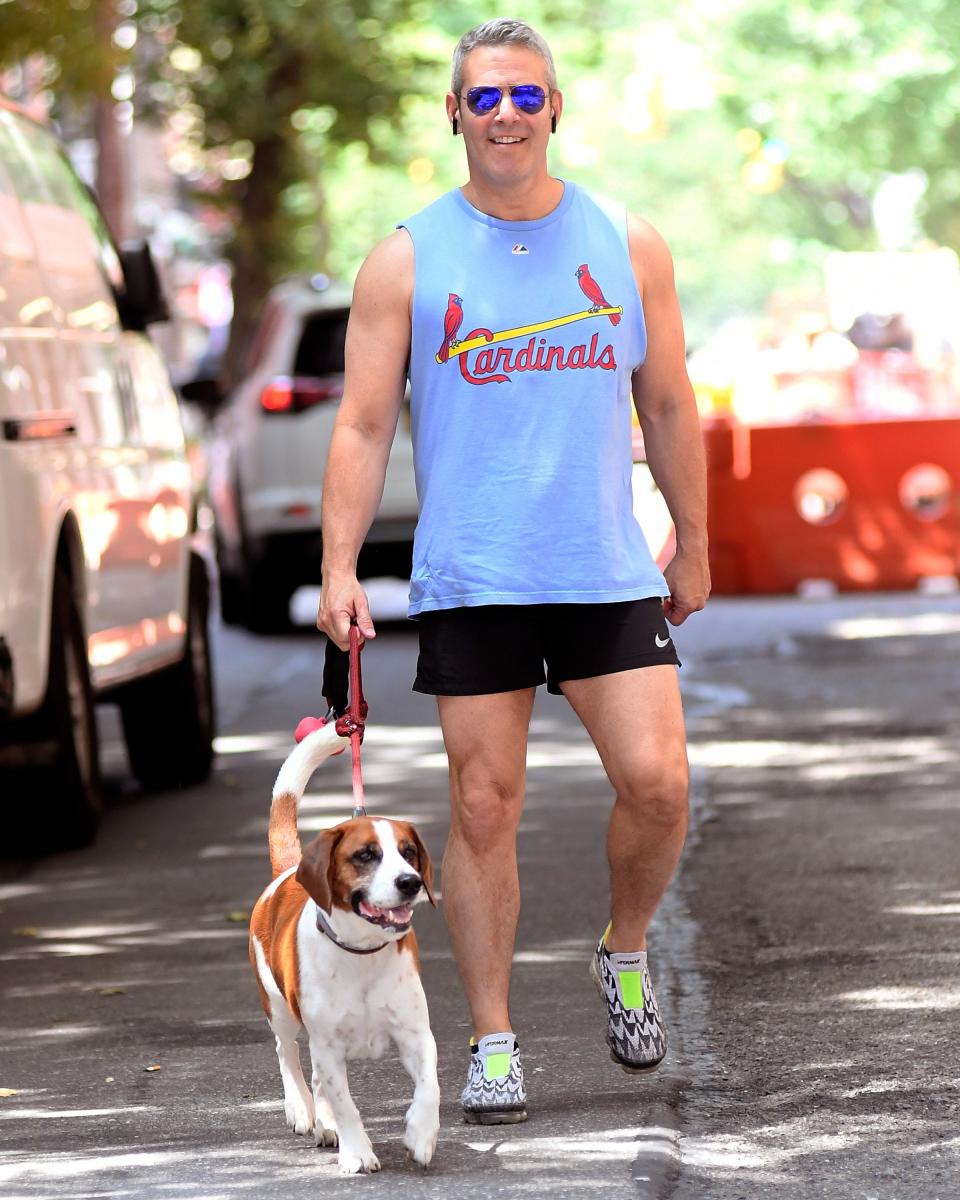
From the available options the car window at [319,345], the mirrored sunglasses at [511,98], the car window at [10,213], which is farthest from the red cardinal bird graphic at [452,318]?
the car window at [319,345]

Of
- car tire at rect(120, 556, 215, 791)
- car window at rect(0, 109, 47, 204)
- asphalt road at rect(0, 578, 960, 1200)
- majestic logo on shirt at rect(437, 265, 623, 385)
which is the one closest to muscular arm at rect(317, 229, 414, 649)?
majestic logo on shirt at rect(437, 265, 623, 385)

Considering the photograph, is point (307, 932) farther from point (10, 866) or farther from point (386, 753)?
point (386, 753)

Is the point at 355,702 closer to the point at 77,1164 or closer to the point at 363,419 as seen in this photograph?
the point at 363,419

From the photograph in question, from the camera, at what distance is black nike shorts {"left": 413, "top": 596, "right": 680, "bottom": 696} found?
508 cm

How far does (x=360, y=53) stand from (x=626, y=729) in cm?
2014

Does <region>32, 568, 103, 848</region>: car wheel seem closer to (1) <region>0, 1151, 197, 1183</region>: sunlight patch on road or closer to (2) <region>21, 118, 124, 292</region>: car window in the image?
(2) <region>21, 118, 124, 292</region>: car window

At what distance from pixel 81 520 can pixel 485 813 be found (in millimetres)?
3605

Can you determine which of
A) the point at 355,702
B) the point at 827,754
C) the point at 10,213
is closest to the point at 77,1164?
the point at 355,702

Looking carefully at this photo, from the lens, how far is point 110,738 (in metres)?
12.0

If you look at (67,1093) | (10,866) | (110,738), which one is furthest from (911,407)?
(67,1093)

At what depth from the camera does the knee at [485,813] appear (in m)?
5.12

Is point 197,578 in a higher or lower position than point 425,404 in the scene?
lower

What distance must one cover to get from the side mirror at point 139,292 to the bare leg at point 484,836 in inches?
192

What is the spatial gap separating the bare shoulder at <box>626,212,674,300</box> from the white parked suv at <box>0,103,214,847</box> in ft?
9.34
